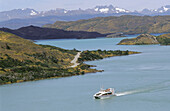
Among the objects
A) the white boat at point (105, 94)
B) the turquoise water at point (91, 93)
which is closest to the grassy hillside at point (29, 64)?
the turquoise water at point (91, 93)

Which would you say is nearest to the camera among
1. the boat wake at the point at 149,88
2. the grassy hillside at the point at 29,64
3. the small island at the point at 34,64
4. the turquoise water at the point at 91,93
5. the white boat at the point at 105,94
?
the turquoise water at the point at 91,93

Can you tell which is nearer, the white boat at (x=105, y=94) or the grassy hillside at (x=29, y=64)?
the white boat at (x=105, y=94)

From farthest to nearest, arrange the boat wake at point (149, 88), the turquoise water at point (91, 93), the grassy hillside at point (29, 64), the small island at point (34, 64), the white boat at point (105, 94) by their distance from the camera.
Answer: the small island at point (34, 64) < the grassy hillside at point (29, 64) < the boat wake at point (149, 88) < the white boat at point (105, 94) < the turquoise water at point (91, 93)

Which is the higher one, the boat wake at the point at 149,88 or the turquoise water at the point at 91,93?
the boat wake at the point at 149,88

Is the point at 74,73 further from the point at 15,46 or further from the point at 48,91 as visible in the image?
the point at 15,46

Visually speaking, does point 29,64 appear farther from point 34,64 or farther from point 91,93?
point 91,93

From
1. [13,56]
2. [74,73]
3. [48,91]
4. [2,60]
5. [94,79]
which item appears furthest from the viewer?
[13,56]

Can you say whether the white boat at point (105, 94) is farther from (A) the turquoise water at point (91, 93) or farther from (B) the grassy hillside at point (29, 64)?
(B) the grassy hillside at point (29, 64)

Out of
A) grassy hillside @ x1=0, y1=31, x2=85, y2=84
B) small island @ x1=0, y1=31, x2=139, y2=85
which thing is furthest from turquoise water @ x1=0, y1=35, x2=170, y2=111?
grassy hillside @ x1=0, y1=31, x2=85, y2=84

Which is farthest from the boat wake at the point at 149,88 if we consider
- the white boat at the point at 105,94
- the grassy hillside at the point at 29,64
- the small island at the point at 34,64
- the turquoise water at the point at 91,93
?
the grassy hillside at the point at 29,64

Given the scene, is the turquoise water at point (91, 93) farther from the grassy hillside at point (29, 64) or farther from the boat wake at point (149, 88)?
the grassy hillside at point (29, 64)

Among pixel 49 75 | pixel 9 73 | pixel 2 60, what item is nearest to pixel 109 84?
pixel 49 75
